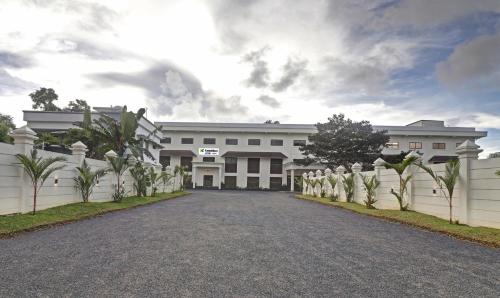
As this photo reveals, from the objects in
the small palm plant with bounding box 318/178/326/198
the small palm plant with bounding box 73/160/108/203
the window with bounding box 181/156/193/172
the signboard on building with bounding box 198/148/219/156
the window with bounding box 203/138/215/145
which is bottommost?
the small palm plant with bounding box 318/178/326/198

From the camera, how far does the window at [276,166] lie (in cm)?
4769

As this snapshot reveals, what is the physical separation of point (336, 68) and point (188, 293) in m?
15.4

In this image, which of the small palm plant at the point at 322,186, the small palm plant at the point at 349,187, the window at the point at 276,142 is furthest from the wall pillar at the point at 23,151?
the window at the point at 276,142

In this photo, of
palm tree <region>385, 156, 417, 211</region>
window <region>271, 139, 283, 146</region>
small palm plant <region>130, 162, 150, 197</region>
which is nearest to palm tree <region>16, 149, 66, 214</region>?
small palm plant <region>130, 162, 150, 197</region>

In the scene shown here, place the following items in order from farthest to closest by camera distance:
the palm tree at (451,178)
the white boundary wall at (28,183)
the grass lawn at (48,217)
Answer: the palm tree at (451,178)
the white boundary wall at (28,183)
the grass lawn at (48,217)

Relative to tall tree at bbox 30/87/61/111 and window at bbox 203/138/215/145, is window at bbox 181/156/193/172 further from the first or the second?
tall tree at bbox 30/87/61/111

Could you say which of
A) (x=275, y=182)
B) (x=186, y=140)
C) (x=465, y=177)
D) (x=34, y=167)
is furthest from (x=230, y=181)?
(x=465, y=177)

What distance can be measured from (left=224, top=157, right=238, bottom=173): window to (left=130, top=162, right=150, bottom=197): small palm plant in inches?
1103

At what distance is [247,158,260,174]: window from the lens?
47.9 m

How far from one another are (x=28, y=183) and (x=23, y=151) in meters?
0.90

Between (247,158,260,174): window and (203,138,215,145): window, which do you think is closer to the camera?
(247,158,260,174): window

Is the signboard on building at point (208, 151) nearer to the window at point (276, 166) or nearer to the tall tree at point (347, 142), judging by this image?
the window at point (276, 166)

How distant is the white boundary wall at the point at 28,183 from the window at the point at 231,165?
33312 mm

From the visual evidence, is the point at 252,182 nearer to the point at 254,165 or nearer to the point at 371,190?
the point at 254,165
